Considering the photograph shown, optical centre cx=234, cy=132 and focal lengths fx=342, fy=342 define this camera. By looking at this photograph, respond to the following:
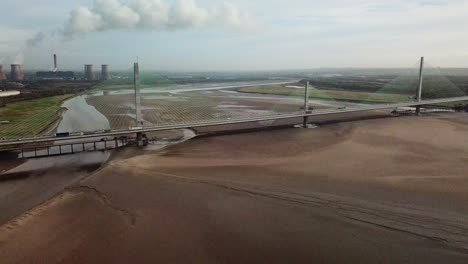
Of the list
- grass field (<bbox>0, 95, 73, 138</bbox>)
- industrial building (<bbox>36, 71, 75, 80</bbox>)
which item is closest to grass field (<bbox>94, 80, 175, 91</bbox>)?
grass field (<bbox>0, 95, 73, 138</bbox>)

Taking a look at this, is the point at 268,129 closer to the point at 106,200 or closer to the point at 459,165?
the point at 459,165

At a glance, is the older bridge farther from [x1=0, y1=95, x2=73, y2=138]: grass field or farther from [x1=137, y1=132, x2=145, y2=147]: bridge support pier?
[x1=0, y1=95, x2=73, y2=138]: grass field

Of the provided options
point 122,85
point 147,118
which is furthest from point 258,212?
point 122,85

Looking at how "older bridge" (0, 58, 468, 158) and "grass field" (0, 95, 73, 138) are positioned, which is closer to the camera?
"older bridge" (0, 58, 468, 158)

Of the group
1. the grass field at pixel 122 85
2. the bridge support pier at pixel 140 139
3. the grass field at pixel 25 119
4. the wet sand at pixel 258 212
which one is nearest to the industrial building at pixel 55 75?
the grass field at pixel 122 85

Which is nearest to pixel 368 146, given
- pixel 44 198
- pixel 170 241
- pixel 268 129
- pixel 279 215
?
pixel 268 129
